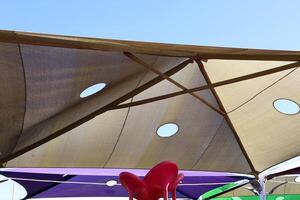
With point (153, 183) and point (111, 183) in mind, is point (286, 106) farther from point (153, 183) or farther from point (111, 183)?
point (111, 183)

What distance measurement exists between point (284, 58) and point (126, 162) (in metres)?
3.31

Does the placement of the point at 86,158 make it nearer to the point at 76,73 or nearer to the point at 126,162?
the point at 126,162

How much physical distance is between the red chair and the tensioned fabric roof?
0.98 meters

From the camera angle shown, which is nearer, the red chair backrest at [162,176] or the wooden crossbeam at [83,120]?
the red chair backrest at [162,176]

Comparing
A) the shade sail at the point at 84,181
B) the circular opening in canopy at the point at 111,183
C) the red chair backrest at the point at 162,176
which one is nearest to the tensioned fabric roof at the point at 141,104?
the shade sail at the point at 84,181

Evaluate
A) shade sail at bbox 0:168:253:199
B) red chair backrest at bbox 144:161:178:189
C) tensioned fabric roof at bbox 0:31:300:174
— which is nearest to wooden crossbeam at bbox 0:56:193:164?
tensioned fabric roof at bbox 0:31:300:174

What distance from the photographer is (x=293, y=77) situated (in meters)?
4.74

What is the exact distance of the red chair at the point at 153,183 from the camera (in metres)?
3.24

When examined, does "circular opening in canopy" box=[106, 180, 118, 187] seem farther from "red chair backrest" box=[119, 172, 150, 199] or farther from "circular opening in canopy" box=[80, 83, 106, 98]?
"red chair backrest" box=[119, 172, 150, 199]

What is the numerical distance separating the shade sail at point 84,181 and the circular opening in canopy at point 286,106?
1967 millimetres

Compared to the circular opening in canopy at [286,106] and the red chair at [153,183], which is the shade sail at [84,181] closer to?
the circular opening in canopy at [286,106]

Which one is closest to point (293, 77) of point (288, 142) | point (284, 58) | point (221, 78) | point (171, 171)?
point (221, 78)

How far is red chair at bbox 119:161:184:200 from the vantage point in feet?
10.6

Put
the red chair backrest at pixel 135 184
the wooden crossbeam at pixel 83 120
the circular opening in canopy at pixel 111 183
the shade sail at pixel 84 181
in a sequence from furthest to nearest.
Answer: the circular opening in canopy at pixel 111 183 → the shade sail at pixel 84 181 → the wooden crossbeam at pixel 83 120 → the red chair backrest at pixel 135 184
